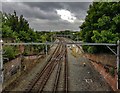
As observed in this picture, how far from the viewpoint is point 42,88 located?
18.3 meters

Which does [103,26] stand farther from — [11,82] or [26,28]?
[26,28]

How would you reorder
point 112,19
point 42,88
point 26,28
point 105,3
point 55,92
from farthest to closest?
point 26,28
point 105,3
point 112,19
point 42,88
point 55,92

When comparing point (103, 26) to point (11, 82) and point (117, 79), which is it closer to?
point (117, 79)

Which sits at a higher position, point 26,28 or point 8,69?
point 26,28

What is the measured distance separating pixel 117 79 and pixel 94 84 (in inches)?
106

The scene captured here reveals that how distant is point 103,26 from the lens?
76.4 feet

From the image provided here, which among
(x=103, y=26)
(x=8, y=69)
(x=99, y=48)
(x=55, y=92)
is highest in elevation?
(x=103, y=26)

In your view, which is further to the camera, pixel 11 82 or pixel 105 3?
pixel 105 3

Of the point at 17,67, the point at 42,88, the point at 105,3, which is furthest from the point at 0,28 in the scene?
the point at 105,3

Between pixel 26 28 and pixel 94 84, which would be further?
pixel 26 28

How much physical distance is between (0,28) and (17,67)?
451 cm

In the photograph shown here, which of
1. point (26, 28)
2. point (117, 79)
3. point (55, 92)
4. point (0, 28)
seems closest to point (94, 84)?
point (117, 79)

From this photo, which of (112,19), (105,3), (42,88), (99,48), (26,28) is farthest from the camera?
(26,28)

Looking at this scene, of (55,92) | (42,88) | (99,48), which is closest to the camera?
(55,92)
